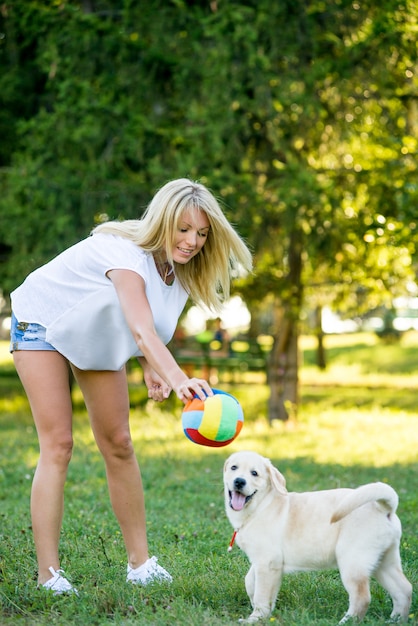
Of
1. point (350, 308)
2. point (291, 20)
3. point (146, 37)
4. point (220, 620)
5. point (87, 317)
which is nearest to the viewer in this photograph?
point (220, 620)

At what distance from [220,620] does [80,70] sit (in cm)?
1040

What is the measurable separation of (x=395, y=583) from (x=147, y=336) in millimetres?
1558

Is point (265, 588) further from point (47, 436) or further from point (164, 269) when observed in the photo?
point (164, 269)

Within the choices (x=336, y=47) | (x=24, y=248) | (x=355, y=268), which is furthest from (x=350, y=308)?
(x=24, y=248)

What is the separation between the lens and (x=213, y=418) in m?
3.90

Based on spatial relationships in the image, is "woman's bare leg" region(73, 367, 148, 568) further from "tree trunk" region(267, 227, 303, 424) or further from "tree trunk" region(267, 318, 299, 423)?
"tree trunk" region(267, 318, 299, 423)

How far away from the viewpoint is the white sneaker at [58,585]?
4.22 metres

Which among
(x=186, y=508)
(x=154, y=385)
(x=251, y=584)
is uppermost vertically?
(x=154, y=385)

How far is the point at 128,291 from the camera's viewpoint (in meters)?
4.01

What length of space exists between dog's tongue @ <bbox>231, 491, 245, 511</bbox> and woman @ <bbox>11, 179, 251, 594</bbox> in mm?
579

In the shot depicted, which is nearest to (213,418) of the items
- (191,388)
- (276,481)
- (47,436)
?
(191,388)

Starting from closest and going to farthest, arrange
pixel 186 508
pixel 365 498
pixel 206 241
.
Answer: pixel 365 498
pixel 206 241
pixel 186 508

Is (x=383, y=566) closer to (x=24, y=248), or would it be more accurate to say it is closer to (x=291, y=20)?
(x=291, y=20)

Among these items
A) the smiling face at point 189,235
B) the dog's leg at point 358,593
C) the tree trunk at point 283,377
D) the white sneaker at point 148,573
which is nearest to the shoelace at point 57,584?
the white sneaker at point 148,573
